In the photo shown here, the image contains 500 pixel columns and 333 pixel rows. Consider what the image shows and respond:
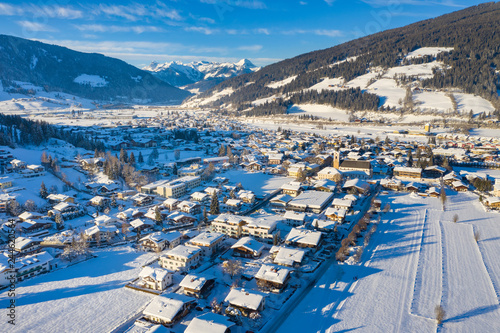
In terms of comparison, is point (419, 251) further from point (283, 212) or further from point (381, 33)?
point (381, 33)

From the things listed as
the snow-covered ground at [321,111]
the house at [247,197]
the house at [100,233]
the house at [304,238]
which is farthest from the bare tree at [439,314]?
the snow-covered ground at [321,111]

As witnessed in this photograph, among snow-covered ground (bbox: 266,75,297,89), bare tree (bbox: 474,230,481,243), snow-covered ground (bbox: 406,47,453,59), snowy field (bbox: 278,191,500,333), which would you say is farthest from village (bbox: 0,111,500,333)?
snow-covered ground (bbox: 266,75,297,89)

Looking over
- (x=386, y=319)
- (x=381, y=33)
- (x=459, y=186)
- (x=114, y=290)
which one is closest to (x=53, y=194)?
(x=114, y=290)

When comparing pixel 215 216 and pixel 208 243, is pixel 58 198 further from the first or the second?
pixel 208 243

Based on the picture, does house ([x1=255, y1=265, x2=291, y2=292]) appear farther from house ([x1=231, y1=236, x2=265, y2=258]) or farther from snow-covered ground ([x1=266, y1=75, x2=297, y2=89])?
snow-covered ground ([x1=266, y1=75, x2=297, y2=89])

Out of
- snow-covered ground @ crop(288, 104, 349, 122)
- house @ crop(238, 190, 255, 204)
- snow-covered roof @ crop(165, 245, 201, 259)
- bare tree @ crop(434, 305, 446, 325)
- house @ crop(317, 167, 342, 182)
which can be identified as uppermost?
snow-covered ground @ crop(288, 104, 349, 122)

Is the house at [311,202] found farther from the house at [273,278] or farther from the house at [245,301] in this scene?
the house at [245,301]
